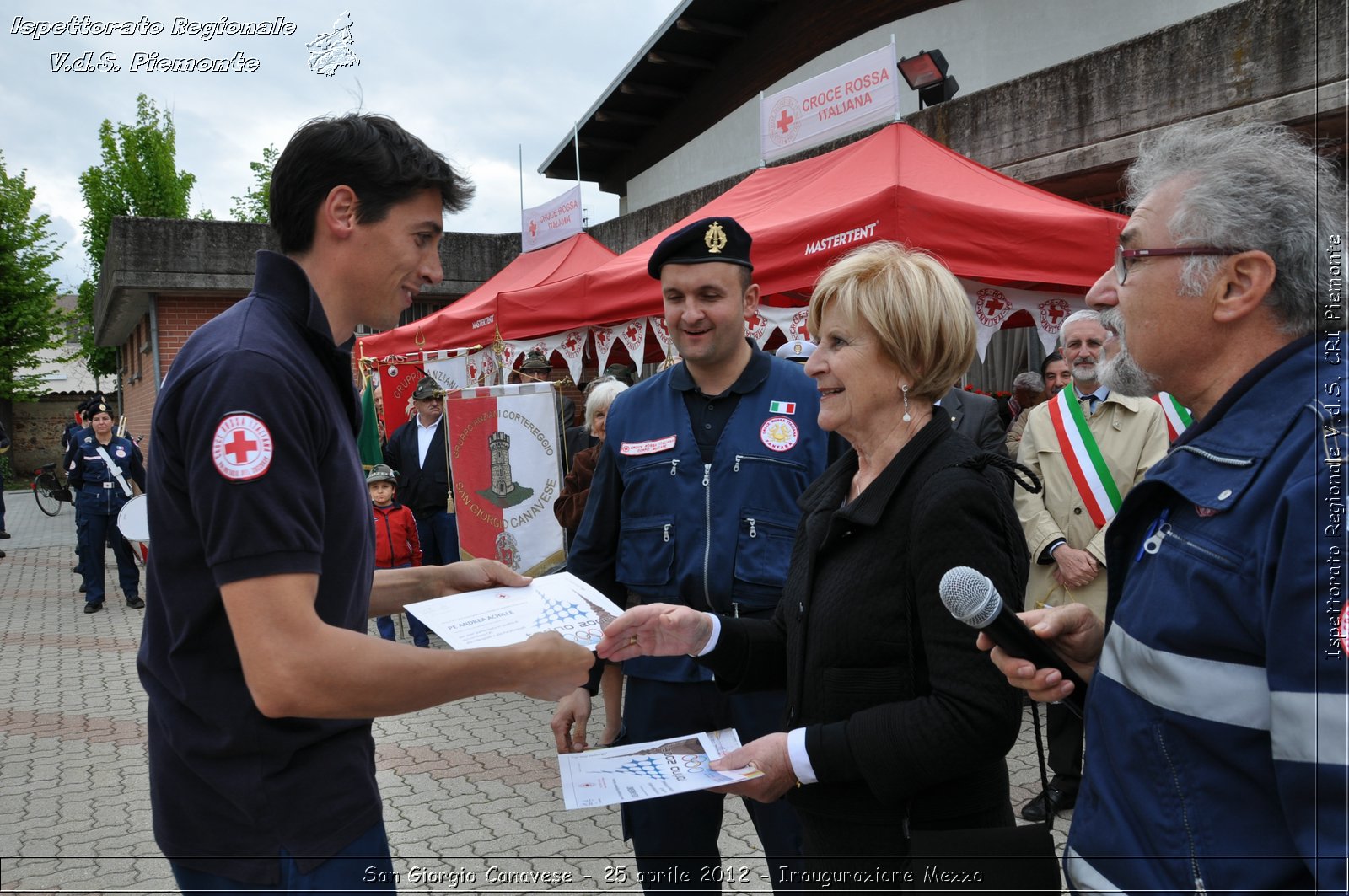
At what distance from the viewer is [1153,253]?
1405mm

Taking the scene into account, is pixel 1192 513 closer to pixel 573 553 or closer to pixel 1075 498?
pixel 573 553

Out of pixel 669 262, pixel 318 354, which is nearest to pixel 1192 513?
pixel 318 354

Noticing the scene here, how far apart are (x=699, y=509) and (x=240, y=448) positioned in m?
1.50

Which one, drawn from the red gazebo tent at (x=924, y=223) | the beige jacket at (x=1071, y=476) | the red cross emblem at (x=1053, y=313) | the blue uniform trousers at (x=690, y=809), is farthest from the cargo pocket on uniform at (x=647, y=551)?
the red cross emblem at (x=1053, y=313)

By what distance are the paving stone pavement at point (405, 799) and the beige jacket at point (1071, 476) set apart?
3.62 ft

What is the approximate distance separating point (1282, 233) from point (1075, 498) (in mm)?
3270

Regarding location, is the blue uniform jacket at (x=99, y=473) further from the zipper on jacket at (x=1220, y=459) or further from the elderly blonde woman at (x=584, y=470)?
the zipper on jacket at (x=1220, y=459)

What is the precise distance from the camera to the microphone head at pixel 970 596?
1.28 m

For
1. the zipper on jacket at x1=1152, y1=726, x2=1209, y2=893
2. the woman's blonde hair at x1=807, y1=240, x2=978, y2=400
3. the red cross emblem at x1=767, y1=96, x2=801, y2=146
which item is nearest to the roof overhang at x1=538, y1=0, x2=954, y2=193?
the red cross emblem at x1=767, y1=96, x2=801, y2=146

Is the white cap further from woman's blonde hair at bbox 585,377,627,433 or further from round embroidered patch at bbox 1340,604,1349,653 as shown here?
round embroidered patch at bbox 1340,604,1349,653

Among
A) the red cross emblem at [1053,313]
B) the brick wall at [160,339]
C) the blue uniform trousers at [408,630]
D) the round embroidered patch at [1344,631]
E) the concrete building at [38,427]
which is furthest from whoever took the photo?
the concrete building at [38,427]

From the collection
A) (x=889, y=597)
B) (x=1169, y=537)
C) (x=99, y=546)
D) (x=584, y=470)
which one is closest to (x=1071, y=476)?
(x=584, y=470)

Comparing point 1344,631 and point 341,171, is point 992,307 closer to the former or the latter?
point 341,171

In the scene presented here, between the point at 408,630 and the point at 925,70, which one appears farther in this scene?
the point at 925,70
